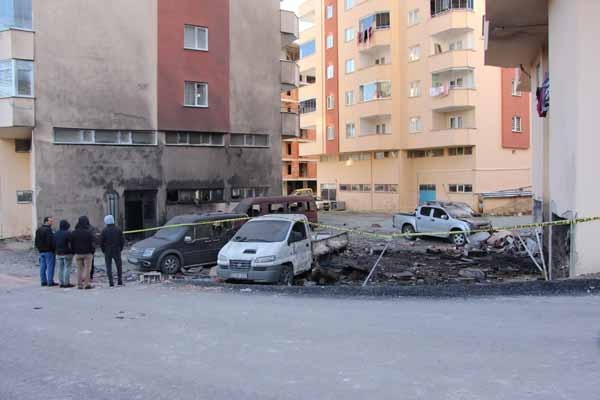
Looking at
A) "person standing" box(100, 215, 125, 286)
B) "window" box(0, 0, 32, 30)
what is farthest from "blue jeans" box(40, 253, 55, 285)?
"window" box(0, 0, 32, 30)

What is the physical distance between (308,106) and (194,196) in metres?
31.0

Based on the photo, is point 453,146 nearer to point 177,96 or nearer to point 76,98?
point 177,96

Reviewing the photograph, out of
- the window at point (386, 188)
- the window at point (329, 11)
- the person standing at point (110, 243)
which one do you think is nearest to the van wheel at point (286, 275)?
the person standing at point (110, 243)

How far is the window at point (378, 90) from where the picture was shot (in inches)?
1832

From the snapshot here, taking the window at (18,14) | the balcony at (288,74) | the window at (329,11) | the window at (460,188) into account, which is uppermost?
the window at (329,11)

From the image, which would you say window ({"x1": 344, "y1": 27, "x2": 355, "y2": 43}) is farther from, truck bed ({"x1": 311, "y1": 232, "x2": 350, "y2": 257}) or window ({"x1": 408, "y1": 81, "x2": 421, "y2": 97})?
truck bed ({"x1": 311, "y1": 232, "x2": 350, "y2": 257})

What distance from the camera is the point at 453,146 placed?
4272cm

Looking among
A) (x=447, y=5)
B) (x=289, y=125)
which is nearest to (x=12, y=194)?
(x=289, y=125)

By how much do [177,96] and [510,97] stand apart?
2704cm

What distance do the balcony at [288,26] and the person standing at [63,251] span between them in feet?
71.9

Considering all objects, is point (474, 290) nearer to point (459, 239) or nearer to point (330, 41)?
→ point (459, 239)

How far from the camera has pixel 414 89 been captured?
45.3 meters

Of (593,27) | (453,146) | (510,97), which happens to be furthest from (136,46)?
(510,97)

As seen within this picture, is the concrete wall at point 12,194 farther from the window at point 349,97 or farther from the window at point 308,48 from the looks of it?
the window at point 308,48
